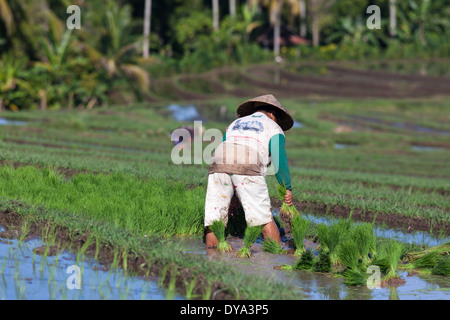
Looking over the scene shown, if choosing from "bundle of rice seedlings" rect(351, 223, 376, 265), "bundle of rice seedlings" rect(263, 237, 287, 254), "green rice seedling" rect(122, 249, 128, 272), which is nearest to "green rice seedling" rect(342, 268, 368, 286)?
"bundle of rice seedlings" rect(351, 223, 376, 265)

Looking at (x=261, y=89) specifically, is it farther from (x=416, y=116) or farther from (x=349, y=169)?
(x=349, y=169)

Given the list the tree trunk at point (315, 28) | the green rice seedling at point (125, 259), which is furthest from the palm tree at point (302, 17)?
the green rice seedling at point (125, 259)

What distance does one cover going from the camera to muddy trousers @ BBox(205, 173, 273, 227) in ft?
21.1

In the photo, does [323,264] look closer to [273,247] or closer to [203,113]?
[273,247]

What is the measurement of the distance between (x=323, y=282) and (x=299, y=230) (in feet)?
2.53

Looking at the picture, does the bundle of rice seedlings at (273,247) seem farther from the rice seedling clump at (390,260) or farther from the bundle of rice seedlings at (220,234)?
the rice seedling clump at (390,260)

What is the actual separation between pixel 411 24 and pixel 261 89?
59.9 feet

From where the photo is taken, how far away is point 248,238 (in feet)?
20.3

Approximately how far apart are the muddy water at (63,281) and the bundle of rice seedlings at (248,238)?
→ 124 centimetres

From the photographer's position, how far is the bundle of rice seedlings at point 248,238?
6.17m

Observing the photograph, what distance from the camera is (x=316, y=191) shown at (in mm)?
10000

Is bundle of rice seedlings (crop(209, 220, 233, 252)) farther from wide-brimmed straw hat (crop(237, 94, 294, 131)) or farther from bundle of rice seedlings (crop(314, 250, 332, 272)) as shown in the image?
wide-brimmed straw hat (crop(237, 94, 294, 131))

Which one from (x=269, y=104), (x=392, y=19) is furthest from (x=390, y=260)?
(x=392, y=19)
